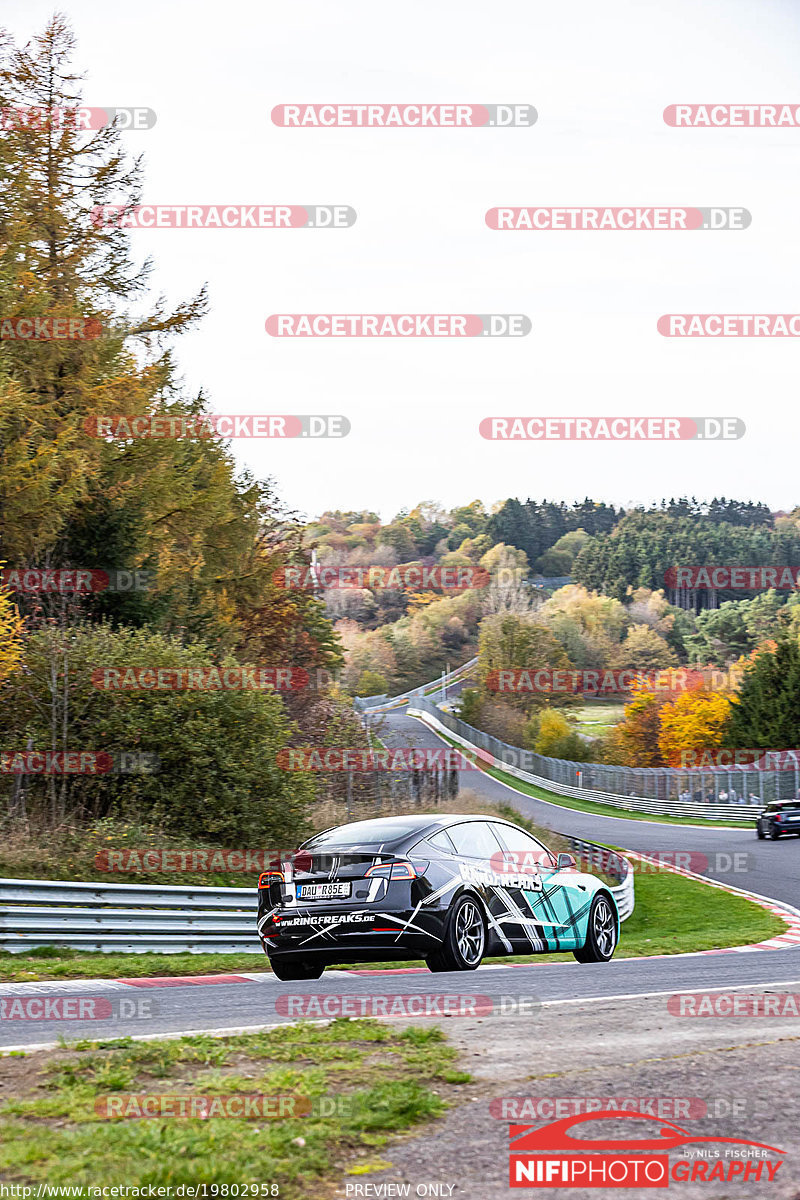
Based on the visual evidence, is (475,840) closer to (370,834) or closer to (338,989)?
(370,834)

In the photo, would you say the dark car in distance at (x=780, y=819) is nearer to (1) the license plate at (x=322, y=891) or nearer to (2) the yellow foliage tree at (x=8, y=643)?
(2) the yellow foliage tree at (x=8, y=643)

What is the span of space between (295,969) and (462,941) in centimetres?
175

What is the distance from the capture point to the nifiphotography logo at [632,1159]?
4.34 metres

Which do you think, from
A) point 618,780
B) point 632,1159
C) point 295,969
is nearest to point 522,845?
point 295,969

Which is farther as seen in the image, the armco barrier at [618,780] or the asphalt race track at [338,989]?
the armco barrier at [618,780]

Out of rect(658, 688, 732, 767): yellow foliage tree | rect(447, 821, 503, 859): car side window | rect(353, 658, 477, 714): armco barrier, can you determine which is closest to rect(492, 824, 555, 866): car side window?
rect(447, 821, 503, 859): car side window

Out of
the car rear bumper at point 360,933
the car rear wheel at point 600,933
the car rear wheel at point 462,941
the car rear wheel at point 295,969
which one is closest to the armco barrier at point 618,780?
the car rear wheel at point 600,933

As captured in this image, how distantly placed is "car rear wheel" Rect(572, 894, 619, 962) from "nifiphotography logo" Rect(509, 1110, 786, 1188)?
21.4 ft

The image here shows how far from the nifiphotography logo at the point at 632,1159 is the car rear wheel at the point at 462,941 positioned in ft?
14.3

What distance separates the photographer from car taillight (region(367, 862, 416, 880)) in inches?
356

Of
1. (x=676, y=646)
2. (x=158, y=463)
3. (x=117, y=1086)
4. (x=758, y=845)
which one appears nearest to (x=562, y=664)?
(x=676, y=646)

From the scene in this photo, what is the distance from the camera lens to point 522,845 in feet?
34.5

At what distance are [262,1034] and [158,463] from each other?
2095cm

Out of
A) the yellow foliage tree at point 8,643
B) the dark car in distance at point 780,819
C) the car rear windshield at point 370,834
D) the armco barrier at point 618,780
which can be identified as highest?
the yellow foliage tree at point 8,643
